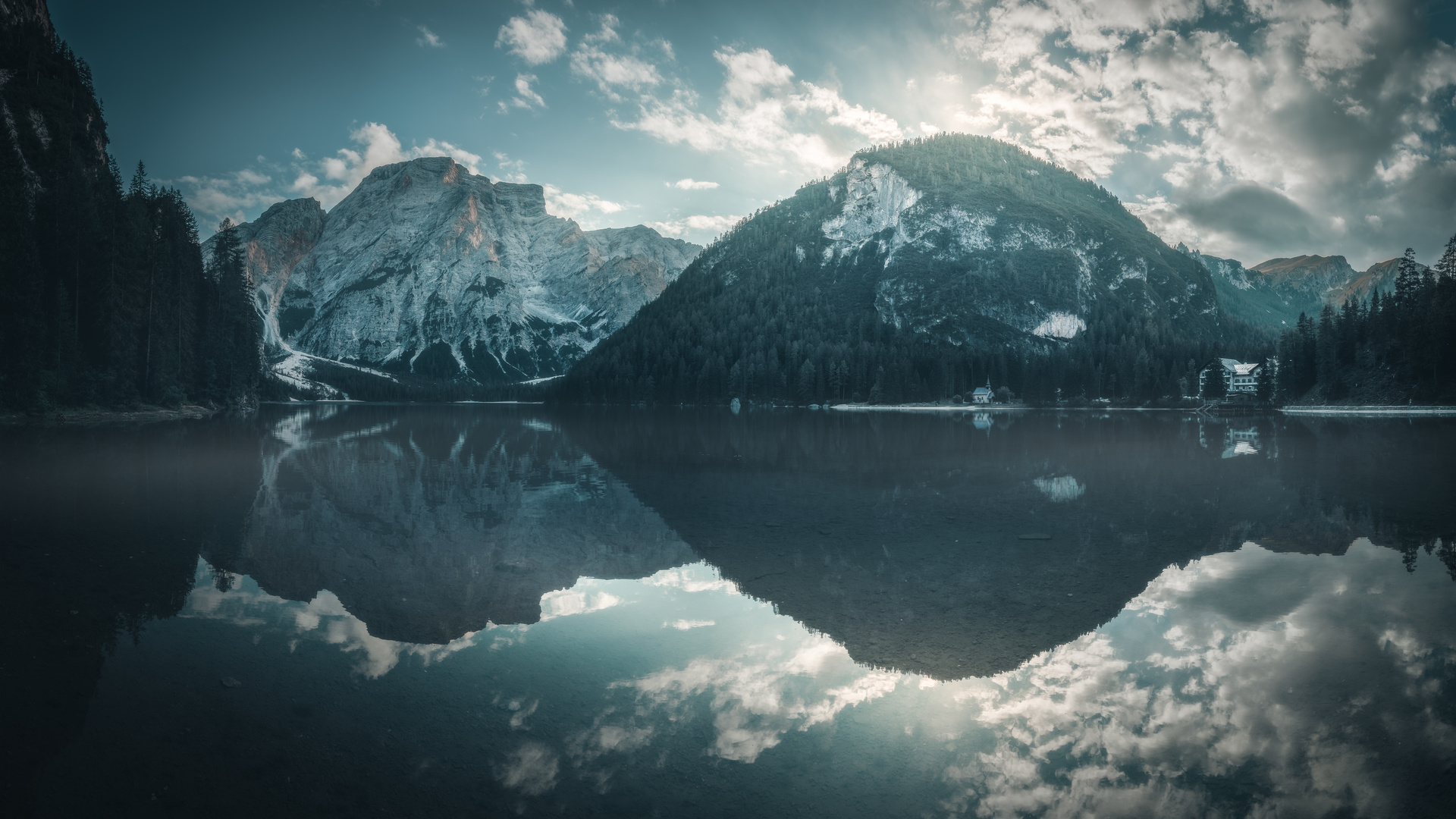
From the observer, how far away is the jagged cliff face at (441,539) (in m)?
11.3

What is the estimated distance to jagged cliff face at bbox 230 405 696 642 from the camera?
11.3 metres

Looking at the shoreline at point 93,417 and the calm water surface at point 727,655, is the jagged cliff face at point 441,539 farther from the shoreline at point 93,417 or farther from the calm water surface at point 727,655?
the shoreline at point 93,417

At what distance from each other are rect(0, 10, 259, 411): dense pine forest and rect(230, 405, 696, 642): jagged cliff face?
1475 inches

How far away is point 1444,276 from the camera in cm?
8312

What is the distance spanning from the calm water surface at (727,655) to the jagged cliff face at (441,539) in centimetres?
14

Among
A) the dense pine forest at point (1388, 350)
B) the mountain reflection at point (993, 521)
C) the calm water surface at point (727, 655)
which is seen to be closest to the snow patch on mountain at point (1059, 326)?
the dense pine forest at point (1388, 350)

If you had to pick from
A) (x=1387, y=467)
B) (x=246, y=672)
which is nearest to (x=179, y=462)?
(x=246, y=672)

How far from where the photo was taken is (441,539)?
51.3ft

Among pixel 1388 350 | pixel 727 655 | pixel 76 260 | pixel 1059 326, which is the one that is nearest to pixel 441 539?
pixel 727 655

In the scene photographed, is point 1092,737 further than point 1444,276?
No

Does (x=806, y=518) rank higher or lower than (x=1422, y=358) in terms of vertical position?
lower

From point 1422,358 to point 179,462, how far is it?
5067 inches

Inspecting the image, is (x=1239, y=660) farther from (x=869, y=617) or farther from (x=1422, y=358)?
(x=1422, y=358)

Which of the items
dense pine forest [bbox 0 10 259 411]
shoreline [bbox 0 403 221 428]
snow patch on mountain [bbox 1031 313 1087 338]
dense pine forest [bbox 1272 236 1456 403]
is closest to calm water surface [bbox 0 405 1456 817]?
shoreline [bbox 0 403 221 428]
